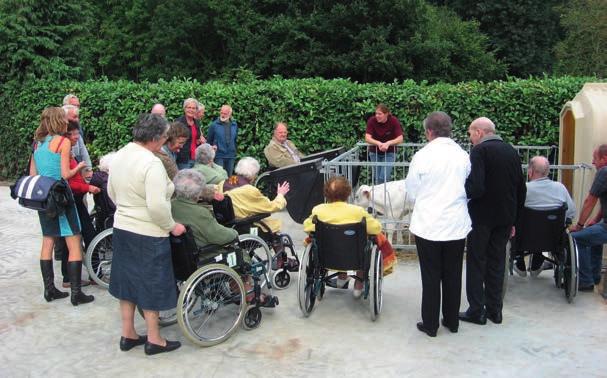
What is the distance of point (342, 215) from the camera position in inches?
202

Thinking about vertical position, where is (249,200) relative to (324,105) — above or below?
below

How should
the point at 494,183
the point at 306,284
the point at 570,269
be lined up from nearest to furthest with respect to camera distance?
1. the point at 494,183
2. the point at 306,284
3. the point at 570,269

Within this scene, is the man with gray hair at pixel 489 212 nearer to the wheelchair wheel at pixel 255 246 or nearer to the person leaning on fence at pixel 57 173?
the wheelchair wheel at pixel 255 246

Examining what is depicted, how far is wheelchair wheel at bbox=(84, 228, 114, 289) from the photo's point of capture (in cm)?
599

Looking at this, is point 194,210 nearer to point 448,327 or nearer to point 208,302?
point 208,302

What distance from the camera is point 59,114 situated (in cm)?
553

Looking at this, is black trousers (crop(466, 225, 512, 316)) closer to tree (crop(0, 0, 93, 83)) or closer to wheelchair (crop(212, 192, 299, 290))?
wheelchair (crop(212, 192, 299, 290))

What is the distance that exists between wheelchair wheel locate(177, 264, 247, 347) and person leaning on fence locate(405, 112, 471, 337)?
4.70ft

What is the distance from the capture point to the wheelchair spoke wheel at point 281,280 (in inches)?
239

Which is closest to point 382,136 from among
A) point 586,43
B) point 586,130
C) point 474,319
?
point 586,130

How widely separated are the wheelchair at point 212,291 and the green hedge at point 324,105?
496cm

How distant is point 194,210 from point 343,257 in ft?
4.04

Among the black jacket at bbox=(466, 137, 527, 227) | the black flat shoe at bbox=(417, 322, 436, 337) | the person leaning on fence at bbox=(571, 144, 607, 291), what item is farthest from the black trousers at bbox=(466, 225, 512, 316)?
the person leaning on fence at bbox=(571, 144, 607, 291)

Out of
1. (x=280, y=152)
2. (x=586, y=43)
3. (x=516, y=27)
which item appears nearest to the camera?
(x=280, y=152)
